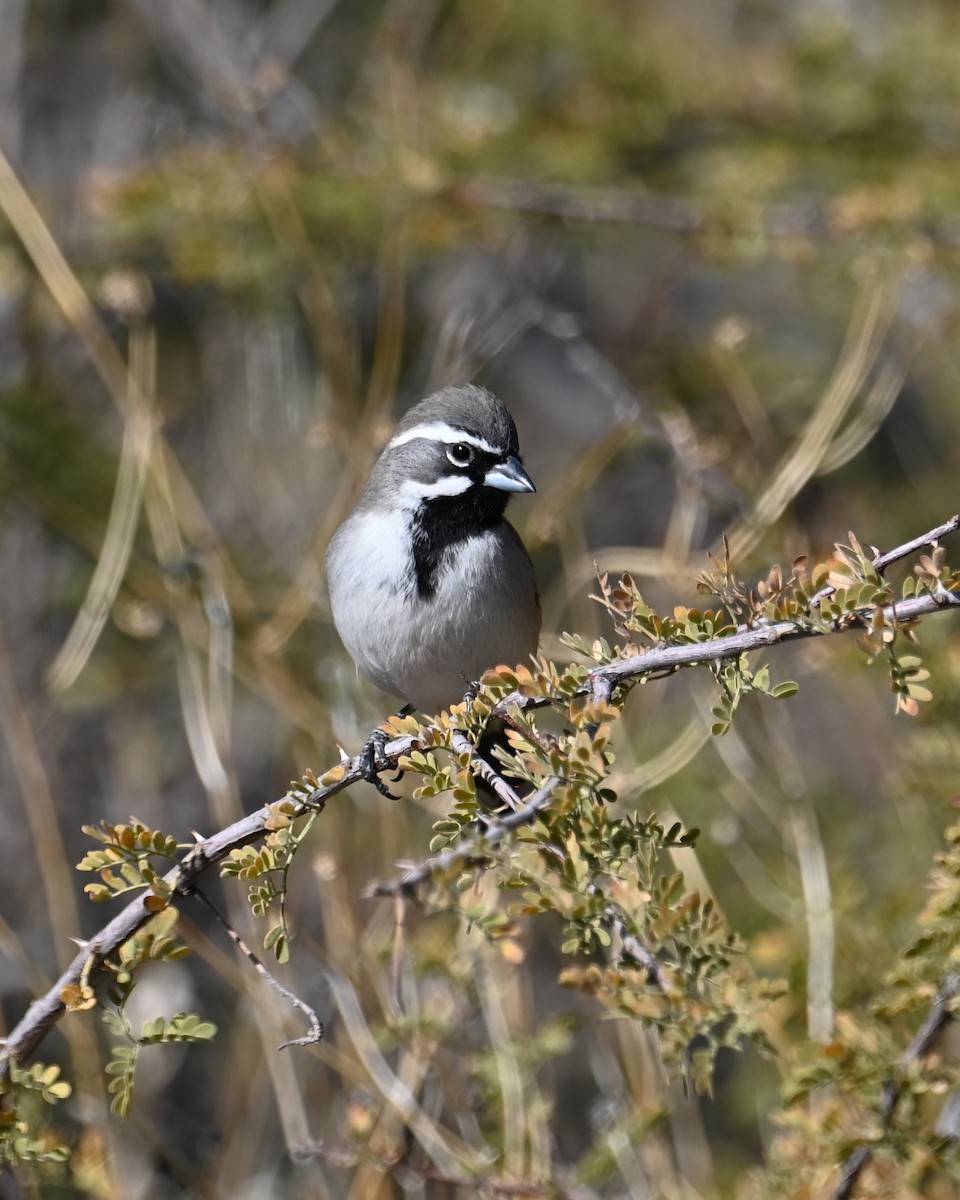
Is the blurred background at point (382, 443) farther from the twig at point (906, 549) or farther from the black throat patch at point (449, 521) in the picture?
the twig at point (906, 549)

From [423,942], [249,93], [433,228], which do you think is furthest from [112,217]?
[423,942]

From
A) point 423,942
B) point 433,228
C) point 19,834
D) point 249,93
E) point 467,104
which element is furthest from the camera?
point 467,104

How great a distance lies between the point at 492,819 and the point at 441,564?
2.21 m

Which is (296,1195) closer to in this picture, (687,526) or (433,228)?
(687,526)

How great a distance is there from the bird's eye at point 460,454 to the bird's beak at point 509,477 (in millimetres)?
83

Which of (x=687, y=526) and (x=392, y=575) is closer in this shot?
(x=392, y=575)

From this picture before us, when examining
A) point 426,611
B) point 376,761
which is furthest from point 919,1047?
point 426,611

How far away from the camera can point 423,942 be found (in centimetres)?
432

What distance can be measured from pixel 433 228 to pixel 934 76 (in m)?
3.00

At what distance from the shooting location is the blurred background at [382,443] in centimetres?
447

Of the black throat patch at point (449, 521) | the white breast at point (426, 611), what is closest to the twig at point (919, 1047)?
the white breast at point (426, 611)

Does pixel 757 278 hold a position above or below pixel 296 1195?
above

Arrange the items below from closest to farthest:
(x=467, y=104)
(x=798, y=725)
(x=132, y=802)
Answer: (x=132, y=802), (x=467, y=104), (x=798, y=725)

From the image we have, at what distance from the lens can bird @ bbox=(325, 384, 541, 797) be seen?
4.46 metres
